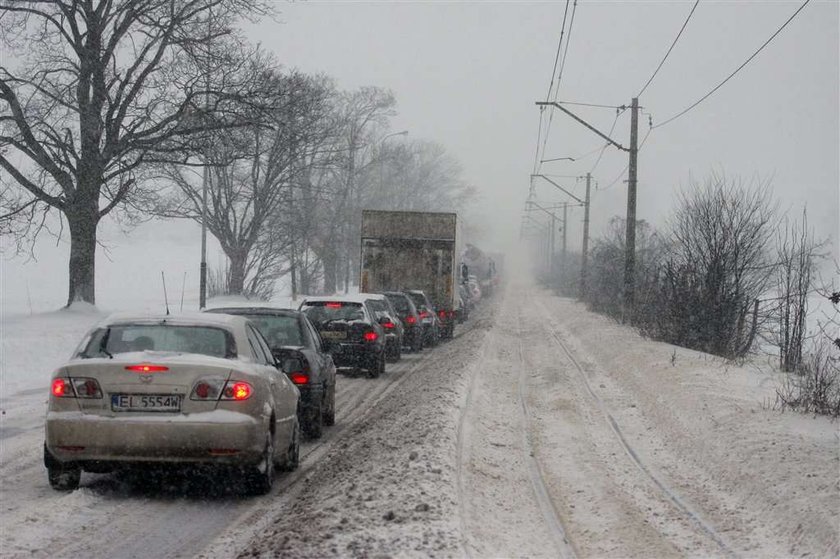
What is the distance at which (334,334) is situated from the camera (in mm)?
21078

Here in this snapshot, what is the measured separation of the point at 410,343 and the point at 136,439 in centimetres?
2107

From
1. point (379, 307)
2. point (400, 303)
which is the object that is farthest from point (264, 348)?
point (400, 303)

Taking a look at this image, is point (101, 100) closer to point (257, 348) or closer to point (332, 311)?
point (332, 311)

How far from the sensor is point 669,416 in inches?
563

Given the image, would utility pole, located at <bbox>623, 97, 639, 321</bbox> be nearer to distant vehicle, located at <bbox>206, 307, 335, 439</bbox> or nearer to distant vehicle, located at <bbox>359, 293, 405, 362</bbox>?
distant vehicle, located at <bbox>359, 293, 405, 362</bbox>

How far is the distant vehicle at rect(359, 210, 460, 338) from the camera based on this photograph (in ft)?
104

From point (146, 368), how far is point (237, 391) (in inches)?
27.9

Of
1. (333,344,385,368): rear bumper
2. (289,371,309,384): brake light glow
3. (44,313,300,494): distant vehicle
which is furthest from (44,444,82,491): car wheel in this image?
(333,344,385,368): rear bumper

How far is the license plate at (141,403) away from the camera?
8.27 metres

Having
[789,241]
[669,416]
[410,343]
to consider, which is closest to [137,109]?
[410,343]

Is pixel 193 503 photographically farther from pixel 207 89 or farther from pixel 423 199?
pixel 423 199

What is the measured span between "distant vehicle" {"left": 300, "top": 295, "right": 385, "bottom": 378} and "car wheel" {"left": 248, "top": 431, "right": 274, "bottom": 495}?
11.7 m

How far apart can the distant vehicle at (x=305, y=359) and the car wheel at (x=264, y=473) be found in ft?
8.92

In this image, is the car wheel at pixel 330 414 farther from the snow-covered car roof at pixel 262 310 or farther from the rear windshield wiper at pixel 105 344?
the rear windshield wiper at pixel 105 344
